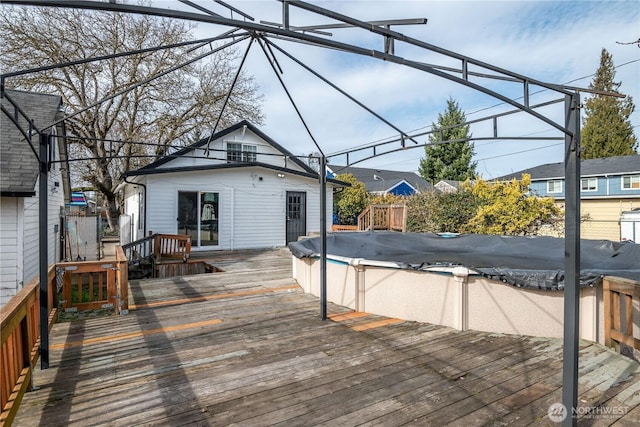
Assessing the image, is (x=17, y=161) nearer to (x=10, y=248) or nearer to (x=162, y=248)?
(x=10, y=248)

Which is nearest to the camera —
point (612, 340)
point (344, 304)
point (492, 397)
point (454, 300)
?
point (492, 397)

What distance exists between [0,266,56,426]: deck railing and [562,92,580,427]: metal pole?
11.8 feet

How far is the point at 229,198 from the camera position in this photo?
38.4 ft

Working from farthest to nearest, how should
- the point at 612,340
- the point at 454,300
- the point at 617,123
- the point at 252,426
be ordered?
the point at 617,123
the point at 454,300
the point at 612,340
the point at 252,426

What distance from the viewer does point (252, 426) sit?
2326 mm

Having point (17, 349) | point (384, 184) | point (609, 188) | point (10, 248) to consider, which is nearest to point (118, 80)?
point (10, 248)

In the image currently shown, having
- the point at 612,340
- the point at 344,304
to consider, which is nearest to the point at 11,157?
the point at 344,304

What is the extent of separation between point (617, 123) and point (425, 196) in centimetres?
2362

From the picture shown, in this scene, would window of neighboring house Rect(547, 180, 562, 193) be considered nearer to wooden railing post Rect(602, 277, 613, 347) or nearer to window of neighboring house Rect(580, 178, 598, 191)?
window of neighboring house Rect(580, 178, 598, 191)

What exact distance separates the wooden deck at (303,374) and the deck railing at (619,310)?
0.18 metres

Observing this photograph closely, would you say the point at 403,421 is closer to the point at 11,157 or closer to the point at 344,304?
the point at 344,304

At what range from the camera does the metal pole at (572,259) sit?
88.7 inches

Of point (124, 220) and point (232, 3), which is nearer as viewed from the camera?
point (232, 3)

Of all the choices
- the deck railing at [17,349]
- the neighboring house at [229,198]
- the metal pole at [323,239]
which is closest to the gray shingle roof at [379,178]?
the neighboring house at [229,198]
